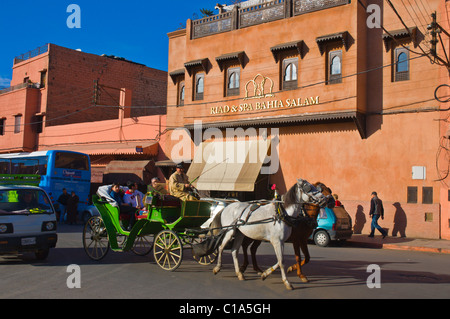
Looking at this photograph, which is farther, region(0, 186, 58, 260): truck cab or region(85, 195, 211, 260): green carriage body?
region(0, 186, 58, 260): truck cab

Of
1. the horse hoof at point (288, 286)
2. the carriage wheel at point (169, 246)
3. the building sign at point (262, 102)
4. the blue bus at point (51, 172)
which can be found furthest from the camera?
the blue bus at point (51, 172)

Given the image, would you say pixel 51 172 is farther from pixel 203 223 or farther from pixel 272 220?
pixel 272 220

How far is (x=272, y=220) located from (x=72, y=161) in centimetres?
1866

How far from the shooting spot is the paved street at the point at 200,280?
7273mm

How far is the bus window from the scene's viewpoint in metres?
23.8

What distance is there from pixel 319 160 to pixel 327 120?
1.88 metres

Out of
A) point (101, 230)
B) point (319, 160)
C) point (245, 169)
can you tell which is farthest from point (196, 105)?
point (101, 230)

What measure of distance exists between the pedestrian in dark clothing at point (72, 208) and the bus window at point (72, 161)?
1966mm

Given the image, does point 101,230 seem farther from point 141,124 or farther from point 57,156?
point 141,124

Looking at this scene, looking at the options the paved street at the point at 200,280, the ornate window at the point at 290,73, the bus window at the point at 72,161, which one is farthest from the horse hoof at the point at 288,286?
the bus window at the point at 72,161

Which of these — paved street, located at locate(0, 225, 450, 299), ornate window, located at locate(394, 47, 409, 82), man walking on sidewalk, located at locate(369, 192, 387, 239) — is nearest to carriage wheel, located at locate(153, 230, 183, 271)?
paved street, located at locate(0, 225, 450, 299)

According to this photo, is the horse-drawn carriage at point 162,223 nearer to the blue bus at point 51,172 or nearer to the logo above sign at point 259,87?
the logo above sign at point 259,87

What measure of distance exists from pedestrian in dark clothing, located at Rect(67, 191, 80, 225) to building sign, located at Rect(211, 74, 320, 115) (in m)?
8.63

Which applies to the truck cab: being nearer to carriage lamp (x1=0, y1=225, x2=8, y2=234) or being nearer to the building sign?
carriage lamp (x1=0, y1=225, x2=8, y2=234)
